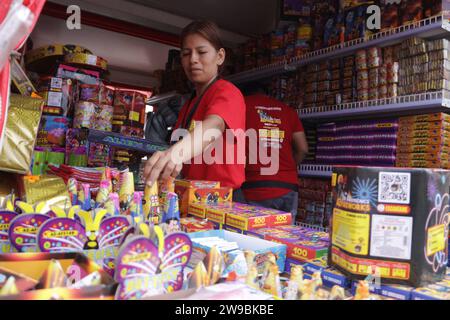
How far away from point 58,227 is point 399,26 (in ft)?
8.25

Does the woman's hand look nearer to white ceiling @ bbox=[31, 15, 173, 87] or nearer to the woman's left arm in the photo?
the woman's left arm

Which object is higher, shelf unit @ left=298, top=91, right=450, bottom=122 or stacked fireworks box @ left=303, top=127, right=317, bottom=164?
shelf unit @ left=298, top=91, right=450, bottom=122

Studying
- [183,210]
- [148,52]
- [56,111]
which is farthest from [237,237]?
[148,52]

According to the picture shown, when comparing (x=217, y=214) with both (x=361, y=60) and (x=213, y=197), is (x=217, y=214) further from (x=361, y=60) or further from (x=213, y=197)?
(x=361, y=60)

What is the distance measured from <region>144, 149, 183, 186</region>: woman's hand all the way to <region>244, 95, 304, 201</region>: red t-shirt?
1.63 metres

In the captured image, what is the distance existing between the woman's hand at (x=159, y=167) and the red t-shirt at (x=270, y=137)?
5.33 ft

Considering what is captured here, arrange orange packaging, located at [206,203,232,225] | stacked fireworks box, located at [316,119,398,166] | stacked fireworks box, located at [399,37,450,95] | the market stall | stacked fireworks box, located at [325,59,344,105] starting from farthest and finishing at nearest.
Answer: stacked fireworks box, located at [325,59,344,105] < stacked fireworks box, located at [316,119,398,166] < stacked fireworks box, located at [399,37,450,95] < orange packaging, located at [206,203,232,225] < the market stall

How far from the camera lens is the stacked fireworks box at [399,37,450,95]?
2369mm

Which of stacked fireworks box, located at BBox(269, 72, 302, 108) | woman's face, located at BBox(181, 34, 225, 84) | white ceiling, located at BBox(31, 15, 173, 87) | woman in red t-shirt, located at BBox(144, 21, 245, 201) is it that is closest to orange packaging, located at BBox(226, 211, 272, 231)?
woman in red t-shirt, located at BBox(144, 21, 245, 201)

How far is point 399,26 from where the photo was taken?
103 inches

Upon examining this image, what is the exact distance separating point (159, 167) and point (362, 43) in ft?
6.90

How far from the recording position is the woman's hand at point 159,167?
1.35 meters

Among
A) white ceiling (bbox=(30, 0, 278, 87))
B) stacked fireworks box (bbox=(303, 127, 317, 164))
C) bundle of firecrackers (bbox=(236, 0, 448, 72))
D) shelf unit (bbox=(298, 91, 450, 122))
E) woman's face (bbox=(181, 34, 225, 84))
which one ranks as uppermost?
white ceiling (bbox=(30, 0, 278, 87))
